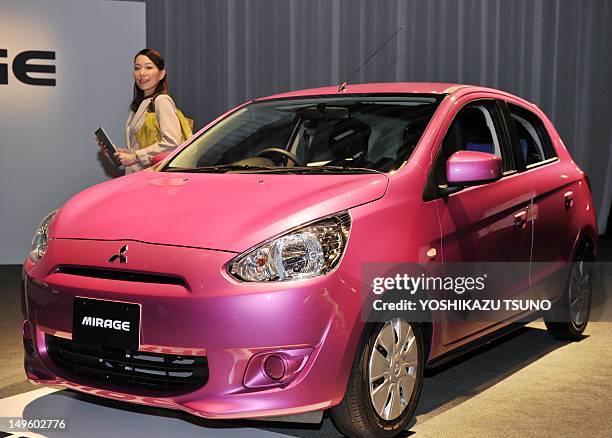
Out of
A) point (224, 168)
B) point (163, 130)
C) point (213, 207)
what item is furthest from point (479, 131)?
point (163, 130)

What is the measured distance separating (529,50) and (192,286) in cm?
781

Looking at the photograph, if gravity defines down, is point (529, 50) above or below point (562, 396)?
above

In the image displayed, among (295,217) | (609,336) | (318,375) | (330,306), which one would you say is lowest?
(609,336)

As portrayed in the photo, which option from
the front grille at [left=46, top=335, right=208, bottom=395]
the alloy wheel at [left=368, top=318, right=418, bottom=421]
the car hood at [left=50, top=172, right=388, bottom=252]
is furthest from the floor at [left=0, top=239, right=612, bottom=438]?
the car hood at [left=50, top=172, right=388, bottom=252]

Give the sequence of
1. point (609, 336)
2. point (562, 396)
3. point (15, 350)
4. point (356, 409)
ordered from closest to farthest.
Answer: point (356, 409)
point (562, 396)
point (15, 350)
point (609, 336)

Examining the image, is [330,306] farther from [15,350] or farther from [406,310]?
[15,350]

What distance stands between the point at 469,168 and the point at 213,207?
98 centimetres

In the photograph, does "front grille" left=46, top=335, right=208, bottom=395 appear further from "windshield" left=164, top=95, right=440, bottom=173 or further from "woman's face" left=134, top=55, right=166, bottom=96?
"woman's face" left=134, top=55, right=166, bottom=96

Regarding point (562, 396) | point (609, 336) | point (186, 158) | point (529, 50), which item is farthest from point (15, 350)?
point (529, 50)

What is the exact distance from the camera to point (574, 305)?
4660 mm

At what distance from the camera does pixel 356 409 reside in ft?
9.50

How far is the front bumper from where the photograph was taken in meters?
2.64

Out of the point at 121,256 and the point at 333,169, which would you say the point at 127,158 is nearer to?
the point at 333,169

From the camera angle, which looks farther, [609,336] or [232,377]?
[609,336]
